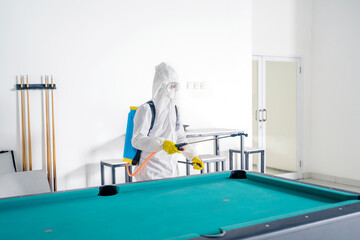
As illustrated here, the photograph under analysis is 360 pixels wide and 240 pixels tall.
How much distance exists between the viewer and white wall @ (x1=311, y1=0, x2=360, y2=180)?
5.60 meters

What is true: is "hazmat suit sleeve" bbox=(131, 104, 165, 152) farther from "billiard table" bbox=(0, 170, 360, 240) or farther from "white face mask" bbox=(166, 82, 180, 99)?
"billiard table" bbox=(0, 170, 360, 240)

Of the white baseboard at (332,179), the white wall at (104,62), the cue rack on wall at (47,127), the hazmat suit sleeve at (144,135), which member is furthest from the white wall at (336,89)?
the cue rack on wall at (47,127)

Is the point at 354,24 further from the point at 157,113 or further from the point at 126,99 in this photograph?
the point at 157,113

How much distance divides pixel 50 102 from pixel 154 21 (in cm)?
163

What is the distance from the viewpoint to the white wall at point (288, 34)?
5.75 meters

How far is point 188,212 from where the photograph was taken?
5.39 feet

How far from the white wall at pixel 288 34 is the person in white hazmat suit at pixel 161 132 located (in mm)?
3084

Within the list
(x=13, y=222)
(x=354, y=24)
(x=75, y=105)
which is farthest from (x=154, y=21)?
(x=13, y=222)

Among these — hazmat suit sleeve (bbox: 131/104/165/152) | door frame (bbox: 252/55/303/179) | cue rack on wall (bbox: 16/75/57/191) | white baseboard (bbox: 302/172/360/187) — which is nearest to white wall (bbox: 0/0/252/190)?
cue rack on wall (bbox: 16/75/57/191)

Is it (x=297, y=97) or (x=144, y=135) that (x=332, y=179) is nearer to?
(x=297, y=97)

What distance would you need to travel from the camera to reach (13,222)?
1.55 metres

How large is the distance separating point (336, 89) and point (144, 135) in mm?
4242

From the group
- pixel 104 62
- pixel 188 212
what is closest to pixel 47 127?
pixel 104 62

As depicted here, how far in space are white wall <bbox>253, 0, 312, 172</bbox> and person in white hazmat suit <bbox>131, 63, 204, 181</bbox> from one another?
10.1 feet
